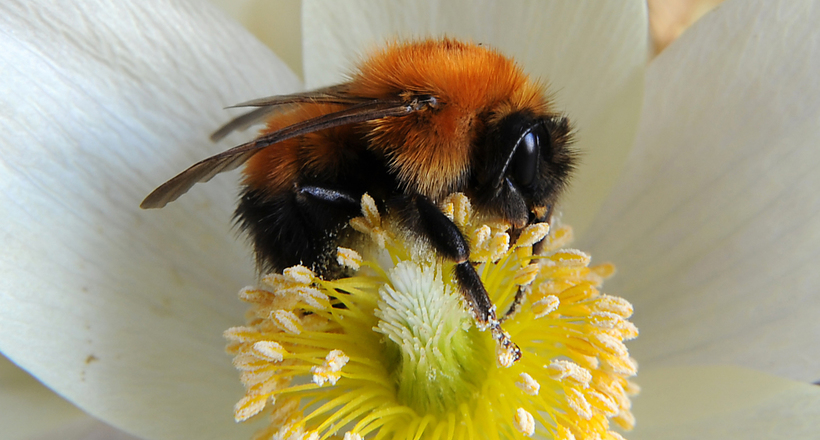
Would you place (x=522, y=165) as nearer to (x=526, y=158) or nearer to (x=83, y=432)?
(x=526, y=158)

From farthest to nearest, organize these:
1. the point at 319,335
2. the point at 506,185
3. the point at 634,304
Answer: the point at 634,304 < the point at 319,335 < the point at 506,185

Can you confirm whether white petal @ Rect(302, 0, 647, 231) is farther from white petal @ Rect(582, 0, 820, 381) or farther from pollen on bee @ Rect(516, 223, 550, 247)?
pollen on bee @ Rect(516, 223, 550, 247)

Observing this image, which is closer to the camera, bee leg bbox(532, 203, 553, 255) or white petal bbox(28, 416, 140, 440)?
bee leg bbox(532, 203, 553, 255)

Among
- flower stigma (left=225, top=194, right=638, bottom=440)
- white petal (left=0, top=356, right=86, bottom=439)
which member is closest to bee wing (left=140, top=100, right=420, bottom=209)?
flower stigma (left=225, top=194, right=638, bottom=440)

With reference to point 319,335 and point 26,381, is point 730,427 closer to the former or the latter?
point 319,335

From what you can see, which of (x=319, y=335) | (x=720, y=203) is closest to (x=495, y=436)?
(x=319, y=335)

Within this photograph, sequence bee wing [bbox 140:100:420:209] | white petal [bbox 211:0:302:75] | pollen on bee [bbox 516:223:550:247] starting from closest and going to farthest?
bee wing [bbox 140:100:420:209], pollen on bee [bbox 516:223:550:247], white petal [bbox 211:0:302:75]

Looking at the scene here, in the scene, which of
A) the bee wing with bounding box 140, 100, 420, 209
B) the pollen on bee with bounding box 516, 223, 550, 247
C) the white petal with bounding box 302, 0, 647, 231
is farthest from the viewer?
the white petal with bounding box 302, 0, 647, 231
